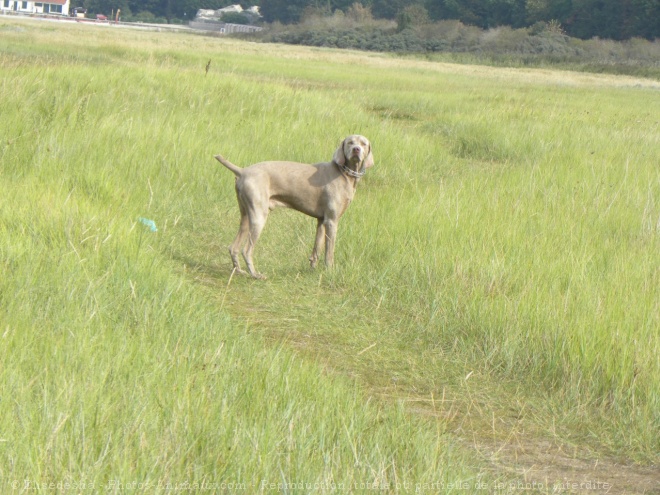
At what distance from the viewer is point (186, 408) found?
3158 mm

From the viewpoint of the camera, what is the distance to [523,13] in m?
75.8

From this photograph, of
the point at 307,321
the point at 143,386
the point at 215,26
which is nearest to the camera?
the point at 143,386

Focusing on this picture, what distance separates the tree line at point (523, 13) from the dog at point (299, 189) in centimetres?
6351

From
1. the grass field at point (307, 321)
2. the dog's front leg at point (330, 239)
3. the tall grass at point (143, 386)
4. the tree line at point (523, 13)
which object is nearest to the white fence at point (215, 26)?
the tree line at point (523, 13)

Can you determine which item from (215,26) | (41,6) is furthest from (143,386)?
(41,6)

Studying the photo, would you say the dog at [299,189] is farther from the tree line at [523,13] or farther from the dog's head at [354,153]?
the tree line at [523,13]

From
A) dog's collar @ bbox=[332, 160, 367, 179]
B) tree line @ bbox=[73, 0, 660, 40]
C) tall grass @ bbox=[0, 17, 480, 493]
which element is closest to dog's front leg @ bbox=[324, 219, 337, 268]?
dog's collar @ bbox=[332, 160, 367, 179]

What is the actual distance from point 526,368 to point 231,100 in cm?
776

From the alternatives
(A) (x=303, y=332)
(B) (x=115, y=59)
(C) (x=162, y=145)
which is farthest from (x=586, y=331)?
(B) (x=115, y=59)

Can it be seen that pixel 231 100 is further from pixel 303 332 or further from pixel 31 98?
pixel 303 332

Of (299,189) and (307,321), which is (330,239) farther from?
(307,321)

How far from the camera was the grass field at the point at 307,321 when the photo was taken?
9.82 feet

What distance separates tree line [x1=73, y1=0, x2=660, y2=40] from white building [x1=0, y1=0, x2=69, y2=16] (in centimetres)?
3027

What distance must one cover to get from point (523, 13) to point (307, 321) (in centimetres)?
7509
